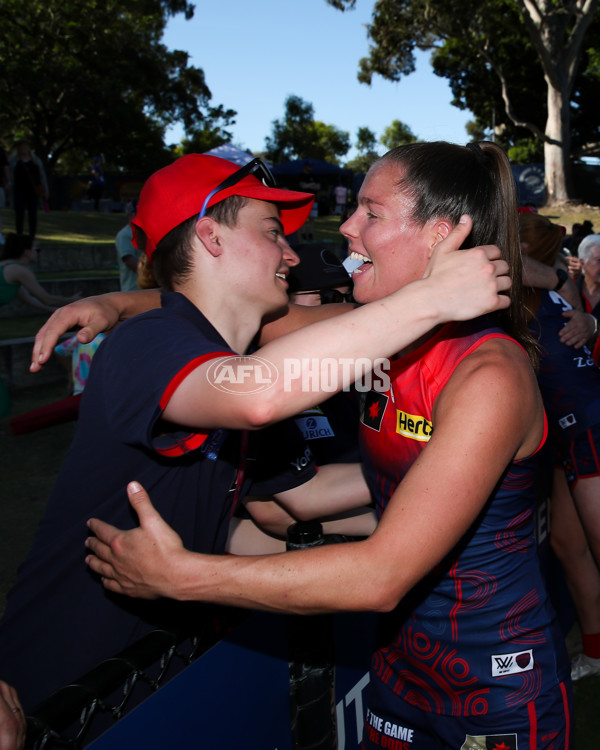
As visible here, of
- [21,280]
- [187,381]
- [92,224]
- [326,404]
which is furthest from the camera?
[92,224]

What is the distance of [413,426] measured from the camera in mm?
1744

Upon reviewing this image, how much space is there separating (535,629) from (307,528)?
66cm

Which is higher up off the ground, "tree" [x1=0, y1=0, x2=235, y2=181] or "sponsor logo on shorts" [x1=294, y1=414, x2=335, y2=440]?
"tree" [x1=0, y1=0, x2=235, y2=181]

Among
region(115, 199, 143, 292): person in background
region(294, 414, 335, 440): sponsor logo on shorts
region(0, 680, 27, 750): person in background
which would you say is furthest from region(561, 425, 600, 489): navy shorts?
region(115, 199, 143, 292): person in background

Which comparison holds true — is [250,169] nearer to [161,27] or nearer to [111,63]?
[111,63]

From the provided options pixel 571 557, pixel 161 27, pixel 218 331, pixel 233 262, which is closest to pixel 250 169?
pixel 233 262

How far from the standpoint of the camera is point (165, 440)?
4.97ft

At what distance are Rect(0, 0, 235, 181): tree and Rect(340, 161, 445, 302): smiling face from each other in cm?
3931

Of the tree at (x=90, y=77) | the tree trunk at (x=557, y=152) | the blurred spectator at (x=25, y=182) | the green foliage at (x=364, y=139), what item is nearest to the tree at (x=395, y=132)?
the green foliage at (x=364, y=139)

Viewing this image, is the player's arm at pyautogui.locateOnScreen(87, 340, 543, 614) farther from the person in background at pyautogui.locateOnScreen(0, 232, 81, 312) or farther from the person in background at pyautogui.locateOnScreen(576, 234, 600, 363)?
the person in background at pyautogui.locateOnScreen(0, 232, 81, 312)

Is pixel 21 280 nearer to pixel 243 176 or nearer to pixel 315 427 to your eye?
pixel 315 427

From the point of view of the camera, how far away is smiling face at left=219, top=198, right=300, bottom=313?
6.48 feet

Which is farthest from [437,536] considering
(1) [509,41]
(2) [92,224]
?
(1) [509,41]

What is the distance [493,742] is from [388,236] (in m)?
1.36
